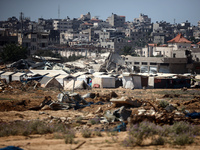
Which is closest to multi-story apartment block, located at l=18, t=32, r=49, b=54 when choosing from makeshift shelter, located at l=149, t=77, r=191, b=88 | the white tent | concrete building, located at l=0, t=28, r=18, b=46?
concrete building, located at l=0, t=28, r=18, b=46

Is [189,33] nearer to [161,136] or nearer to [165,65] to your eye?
[165,65]

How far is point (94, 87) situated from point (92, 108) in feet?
41.1

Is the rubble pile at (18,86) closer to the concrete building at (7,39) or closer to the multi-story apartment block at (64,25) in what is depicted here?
the concrete building at (7,39)

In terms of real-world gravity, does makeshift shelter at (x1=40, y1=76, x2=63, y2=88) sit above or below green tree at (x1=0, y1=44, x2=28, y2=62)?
below

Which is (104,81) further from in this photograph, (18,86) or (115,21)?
(115,21)

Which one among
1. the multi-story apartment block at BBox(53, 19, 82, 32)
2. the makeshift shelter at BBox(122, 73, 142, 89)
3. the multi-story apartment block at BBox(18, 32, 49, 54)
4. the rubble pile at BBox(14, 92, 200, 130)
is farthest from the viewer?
the multi-story apartment block at BBox(53, 19, 82, 32)

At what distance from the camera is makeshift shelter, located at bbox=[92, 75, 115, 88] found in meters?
27.3

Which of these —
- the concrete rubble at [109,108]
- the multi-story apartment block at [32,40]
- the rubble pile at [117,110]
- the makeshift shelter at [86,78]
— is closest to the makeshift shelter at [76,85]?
the concrete rubble at [109,108]

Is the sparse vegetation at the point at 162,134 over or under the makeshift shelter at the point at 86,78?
under

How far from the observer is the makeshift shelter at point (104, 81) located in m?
27.3

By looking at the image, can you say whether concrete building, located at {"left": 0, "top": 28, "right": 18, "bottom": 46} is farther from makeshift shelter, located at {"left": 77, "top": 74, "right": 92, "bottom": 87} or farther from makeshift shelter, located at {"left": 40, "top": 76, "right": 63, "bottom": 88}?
makeshift shelter, located at {"left": 77, "top": 74, "right": 92, "bottom": 87}

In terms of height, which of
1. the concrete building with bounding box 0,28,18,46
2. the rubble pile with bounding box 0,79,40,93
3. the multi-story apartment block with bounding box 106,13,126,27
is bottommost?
the rubble pile with bounding box 0,79,40,93

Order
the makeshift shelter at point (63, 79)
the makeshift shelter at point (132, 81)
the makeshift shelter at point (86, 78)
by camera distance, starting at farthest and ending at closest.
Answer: the makeshift shelter at point (86, 78) → the makeshift shelter at point (132, 81) → the makeshift shelter at point (63, 79)

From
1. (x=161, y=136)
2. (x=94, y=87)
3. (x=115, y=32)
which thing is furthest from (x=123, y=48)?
(x=161, y=136)
